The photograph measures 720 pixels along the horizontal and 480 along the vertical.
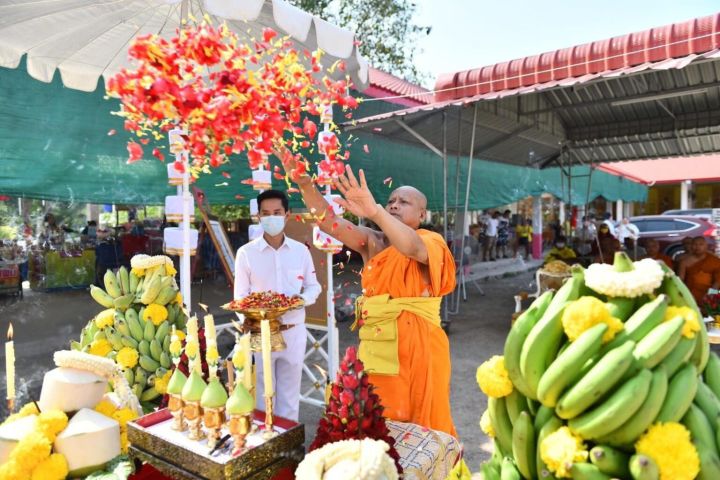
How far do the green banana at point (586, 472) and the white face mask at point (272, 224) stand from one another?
2.55m

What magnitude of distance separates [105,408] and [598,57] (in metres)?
8.48

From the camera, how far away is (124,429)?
1.79 meters

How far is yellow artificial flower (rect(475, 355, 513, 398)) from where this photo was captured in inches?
41.8

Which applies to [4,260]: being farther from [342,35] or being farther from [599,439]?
[599,439]

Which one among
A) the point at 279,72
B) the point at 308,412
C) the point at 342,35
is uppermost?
the point at 342,35

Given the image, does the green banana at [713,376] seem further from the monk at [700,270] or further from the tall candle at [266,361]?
the monk at [700,270]

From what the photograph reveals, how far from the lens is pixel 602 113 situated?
9.59 m

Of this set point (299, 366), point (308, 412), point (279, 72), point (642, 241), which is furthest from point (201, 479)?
point (642, 241)

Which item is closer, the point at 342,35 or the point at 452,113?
the point at 342,35

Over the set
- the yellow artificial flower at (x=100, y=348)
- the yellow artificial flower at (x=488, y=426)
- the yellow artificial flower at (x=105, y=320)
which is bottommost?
the yellow artificial flower at (x=100, y=348)

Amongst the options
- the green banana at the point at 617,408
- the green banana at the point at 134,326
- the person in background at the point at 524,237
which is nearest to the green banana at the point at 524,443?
the green banana at the point at 617,408

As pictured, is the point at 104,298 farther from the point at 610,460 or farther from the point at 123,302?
the point at 610,460

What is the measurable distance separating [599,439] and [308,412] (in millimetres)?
3774

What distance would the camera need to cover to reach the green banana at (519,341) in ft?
3.39
